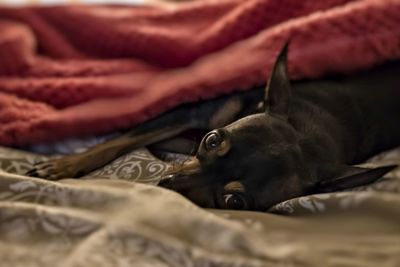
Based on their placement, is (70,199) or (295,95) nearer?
(70,199)

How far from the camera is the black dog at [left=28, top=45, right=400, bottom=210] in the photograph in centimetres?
138

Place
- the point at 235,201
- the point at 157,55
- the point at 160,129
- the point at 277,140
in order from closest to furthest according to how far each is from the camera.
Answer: the point at 235,201 → the point at 277,140 → the point at 160,129 → the point at 157,55

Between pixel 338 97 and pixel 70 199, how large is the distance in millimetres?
939

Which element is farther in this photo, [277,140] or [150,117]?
[150,117]

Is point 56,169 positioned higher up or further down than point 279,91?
further down

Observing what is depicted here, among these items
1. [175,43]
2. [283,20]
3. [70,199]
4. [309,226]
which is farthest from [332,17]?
[70,199]

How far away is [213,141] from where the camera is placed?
1443 mm

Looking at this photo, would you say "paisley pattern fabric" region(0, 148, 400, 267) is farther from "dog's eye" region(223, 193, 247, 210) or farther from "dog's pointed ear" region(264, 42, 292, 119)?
"dog's pointed ear" region(264, 42, 292, 119)

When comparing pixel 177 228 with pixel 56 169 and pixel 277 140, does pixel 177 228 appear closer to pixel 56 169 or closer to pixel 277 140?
pixel 277 140

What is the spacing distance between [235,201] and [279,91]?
397 millimetres

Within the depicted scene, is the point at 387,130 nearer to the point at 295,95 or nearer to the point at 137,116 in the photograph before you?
the point at 295,95

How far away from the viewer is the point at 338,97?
1825 mm

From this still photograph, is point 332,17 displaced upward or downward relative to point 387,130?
upward

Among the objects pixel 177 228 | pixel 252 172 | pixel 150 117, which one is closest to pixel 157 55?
pixel 150 117
